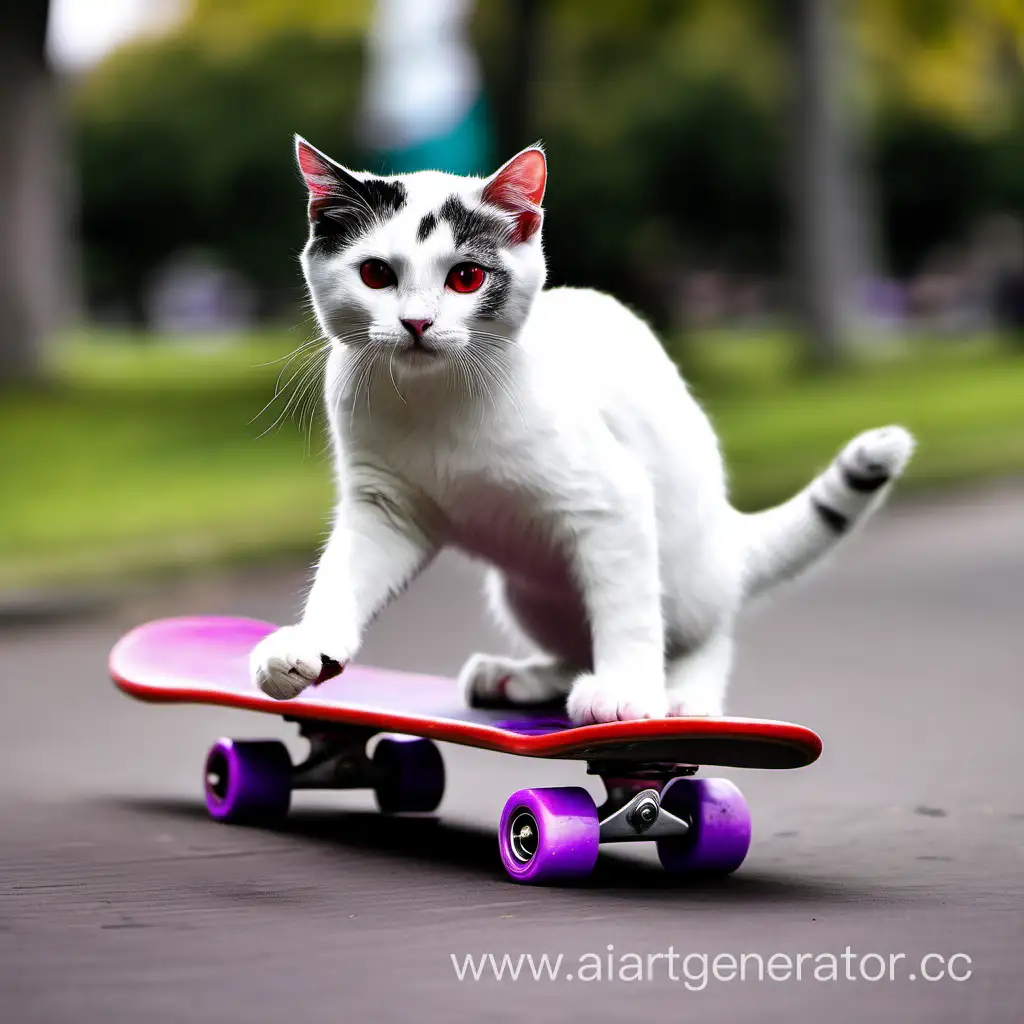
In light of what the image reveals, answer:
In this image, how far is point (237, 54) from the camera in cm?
4306

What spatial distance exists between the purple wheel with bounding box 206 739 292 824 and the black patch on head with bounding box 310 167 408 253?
159cm

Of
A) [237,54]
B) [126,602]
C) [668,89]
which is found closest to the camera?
[126,602]

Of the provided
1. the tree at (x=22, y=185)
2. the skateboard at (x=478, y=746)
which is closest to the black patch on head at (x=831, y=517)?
the skateboard at (x=478, y=746)

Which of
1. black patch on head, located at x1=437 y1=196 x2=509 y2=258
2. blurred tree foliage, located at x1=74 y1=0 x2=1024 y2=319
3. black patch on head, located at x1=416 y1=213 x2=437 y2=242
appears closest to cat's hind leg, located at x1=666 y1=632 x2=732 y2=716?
black patch on head, located at x1=437 y1=196 x2=509 y2=258

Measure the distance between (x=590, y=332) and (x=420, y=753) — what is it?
1382 mm

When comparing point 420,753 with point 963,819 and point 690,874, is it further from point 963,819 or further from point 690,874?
point 963,819

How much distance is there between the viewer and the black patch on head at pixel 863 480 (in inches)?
204

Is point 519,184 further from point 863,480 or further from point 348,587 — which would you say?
point 863,480

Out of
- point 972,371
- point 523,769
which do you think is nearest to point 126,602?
point 523,769

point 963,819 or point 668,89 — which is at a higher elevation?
point 668,89

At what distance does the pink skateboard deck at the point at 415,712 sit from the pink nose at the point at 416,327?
0.91 metres

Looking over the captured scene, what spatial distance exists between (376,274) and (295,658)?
0.87 m

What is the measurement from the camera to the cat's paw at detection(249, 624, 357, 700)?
14.6 feet

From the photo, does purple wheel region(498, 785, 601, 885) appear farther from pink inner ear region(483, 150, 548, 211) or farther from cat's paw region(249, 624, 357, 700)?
pink inner ear region(483, 150, 548, 211)
